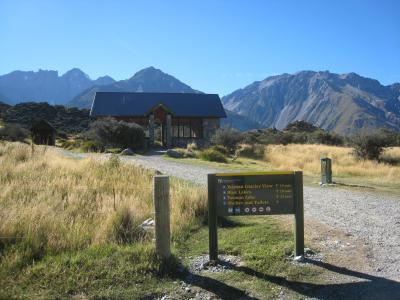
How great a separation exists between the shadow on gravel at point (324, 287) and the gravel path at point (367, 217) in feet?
0.94

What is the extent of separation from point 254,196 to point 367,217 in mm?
4106

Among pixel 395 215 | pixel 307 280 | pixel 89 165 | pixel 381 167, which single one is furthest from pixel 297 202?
pixel 381 167

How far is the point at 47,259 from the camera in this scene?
585cm

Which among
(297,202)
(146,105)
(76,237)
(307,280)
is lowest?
(307,280)

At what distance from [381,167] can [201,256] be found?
59.0 ft

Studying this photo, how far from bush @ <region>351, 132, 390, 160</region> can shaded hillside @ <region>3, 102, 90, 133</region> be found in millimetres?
47207

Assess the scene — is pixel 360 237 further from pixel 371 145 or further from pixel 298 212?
pixel 371 145

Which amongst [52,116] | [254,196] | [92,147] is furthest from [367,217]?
[52,116]

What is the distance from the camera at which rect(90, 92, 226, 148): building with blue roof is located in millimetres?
43906

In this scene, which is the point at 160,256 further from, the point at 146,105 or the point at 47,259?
the point at 146,105

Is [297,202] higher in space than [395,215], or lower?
higher

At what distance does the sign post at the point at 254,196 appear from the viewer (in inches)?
256

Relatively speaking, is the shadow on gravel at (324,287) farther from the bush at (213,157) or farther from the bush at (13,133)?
the bush at (13,133)

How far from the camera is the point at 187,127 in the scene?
1825 inches
